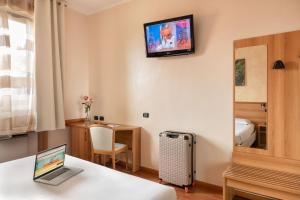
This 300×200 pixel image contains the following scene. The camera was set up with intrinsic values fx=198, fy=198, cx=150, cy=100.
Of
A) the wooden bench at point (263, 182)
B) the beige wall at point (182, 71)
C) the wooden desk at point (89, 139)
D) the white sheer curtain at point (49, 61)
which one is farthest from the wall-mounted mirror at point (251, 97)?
the white sheer curtain at point (49, 61)

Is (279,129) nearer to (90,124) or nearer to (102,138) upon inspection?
(102,138)

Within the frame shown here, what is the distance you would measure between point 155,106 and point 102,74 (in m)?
1.33

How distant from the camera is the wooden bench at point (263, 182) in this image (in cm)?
176

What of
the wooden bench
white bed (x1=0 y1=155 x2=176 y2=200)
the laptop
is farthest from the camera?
the wooden bench

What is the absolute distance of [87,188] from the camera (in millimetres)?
1412

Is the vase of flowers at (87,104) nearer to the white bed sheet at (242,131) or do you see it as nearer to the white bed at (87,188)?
the white bed at (87,188)

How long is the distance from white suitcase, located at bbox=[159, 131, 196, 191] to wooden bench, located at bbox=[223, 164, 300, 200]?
0.60m

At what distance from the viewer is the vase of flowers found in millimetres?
3845

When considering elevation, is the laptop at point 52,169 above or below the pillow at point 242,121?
below

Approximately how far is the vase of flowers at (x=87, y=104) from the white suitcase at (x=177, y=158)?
174 centimetres

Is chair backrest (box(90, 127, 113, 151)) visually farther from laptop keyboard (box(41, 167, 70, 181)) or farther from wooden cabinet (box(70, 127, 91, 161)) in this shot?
laptop keyboard (box(41, 167, 70, 181))

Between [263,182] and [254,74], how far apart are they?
1.14 m

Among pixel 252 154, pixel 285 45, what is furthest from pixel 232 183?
pixel 285 45

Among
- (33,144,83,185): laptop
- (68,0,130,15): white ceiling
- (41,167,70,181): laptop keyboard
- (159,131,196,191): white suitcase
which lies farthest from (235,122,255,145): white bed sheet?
(68,0,130,15): white ceiling
